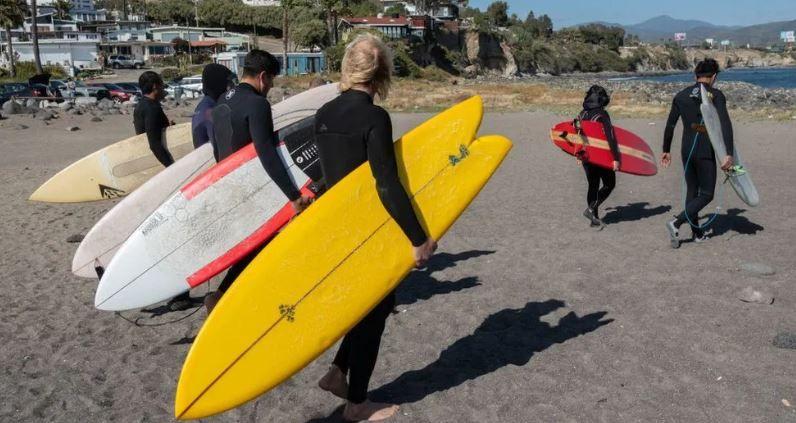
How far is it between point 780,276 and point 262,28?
105195 mm

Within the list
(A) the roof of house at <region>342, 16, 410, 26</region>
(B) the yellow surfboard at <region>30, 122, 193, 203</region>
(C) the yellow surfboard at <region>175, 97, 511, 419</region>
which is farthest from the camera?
(A) the roof of house at <region>342, 16, 410, 26</region>

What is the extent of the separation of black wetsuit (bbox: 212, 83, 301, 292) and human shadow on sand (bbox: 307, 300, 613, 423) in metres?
1.29

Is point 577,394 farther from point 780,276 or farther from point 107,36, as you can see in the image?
point 107,36

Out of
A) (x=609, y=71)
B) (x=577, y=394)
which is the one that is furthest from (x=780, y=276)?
(x=609, y=71)

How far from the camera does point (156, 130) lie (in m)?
5.92

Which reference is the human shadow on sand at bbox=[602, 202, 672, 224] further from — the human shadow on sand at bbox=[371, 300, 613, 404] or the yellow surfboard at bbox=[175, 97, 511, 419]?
the yellow surfboard at bbox=[175, 97, 511, 419]

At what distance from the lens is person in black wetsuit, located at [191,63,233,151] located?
17.3 ft

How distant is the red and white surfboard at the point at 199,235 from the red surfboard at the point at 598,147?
154 inches

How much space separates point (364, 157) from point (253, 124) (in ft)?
3.82

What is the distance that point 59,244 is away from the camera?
7.44 metres

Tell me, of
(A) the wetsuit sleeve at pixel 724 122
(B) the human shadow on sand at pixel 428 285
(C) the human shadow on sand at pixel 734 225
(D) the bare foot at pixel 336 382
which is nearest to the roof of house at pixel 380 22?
(C) the human shadow on sand at pixel 734 225

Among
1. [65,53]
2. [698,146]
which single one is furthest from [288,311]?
[65,53]

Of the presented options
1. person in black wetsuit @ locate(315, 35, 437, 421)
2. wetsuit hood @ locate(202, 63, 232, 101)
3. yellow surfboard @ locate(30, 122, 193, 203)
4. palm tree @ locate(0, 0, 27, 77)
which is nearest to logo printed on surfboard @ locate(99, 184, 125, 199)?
yellow surfboard @ locate(30, 122, 193, 203)

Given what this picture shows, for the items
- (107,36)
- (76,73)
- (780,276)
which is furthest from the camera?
(107,36)
